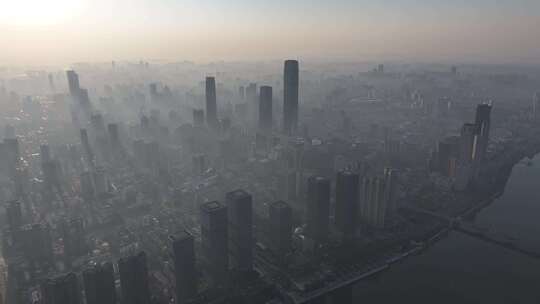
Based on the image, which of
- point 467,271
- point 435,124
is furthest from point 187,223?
point 435,124

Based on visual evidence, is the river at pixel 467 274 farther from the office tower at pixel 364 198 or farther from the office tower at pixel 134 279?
the office tower at pixel 134 279

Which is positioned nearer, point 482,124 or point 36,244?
point 36,244

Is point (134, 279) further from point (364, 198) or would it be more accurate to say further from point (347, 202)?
point (364, 198)

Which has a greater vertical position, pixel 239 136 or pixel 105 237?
pixel 239 136

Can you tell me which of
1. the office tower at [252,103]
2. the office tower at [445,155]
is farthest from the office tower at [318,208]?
the office tower at [252,103]

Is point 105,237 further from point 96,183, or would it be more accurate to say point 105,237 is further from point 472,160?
point 472,160

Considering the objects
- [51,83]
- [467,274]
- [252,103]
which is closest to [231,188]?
[467,274]

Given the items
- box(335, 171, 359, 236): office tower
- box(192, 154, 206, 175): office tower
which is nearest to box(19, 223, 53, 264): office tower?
box(192, 154, 206, 175): office tower
